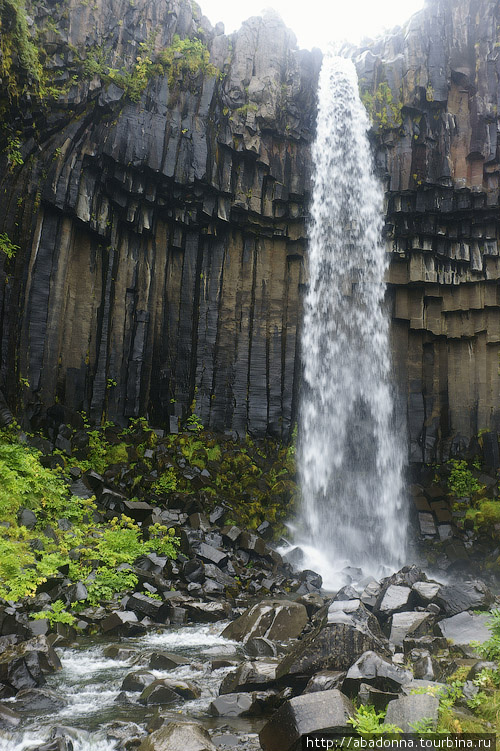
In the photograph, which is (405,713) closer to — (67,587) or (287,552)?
(67,587)

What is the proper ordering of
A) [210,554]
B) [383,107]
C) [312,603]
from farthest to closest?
1. [383,107]
2. [210,554]
3. [312,603]

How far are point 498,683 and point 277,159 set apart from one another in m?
16.9

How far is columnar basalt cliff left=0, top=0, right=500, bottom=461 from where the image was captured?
1527 centimetres

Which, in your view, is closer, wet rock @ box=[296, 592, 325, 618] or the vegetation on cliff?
the vegetation on cliff

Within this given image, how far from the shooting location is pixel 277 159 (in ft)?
59.2

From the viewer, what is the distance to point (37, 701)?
528 centimetres

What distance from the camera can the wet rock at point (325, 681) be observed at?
4.92 metres

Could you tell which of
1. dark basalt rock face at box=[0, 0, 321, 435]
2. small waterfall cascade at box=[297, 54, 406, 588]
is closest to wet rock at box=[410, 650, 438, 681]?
small waterfall cascade at box=[297, 54, 406, 588]

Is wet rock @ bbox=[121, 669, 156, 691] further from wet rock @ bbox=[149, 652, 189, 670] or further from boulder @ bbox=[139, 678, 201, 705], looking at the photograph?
wet rock @ bbox=[149, 652, 189, 670]

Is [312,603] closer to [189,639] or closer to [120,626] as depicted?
[189,639]

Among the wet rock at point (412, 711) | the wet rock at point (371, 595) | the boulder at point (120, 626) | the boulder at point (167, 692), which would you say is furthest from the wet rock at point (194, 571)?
the wet rock at point (412, 711)

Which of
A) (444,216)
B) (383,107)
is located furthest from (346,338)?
(383,107)

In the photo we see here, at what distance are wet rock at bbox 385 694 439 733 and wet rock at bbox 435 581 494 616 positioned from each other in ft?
14.4

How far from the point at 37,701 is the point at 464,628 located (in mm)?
5371
